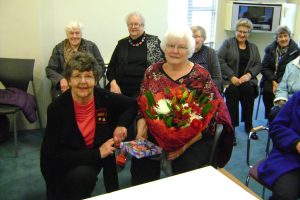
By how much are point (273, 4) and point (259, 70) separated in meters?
1.87

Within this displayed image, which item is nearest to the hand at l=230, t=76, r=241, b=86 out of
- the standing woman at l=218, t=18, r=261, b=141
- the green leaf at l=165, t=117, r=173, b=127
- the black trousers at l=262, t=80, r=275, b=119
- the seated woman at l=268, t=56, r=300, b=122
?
the standing woman at l=218, t=18, r=261, b=141

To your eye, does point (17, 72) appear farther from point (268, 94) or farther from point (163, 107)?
point (268, 94)

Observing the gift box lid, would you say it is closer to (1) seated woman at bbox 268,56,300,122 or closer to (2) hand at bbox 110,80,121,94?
(2) hand at bbox 110,80,121,94

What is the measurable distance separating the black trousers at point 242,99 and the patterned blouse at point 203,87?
5.57 ft

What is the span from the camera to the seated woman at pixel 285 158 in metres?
1.87

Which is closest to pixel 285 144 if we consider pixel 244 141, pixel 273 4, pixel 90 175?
pixel 90 175

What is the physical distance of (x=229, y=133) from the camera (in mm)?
2152

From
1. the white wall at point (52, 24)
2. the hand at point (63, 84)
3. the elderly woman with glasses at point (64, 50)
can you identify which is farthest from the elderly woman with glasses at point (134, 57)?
the white wall at point (52, 24)

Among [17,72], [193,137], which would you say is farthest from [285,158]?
[17,72]

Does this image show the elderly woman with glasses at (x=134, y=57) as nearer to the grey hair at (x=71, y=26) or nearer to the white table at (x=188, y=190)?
the grey hair at (x=71, y=26)

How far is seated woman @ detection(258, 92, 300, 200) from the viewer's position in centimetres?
187

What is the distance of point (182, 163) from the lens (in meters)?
2.11

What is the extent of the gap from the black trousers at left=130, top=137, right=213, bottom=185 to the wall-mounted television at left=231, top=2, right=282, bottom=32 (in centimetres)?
377

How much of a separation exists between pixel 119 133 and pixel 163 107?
0.36 metres
